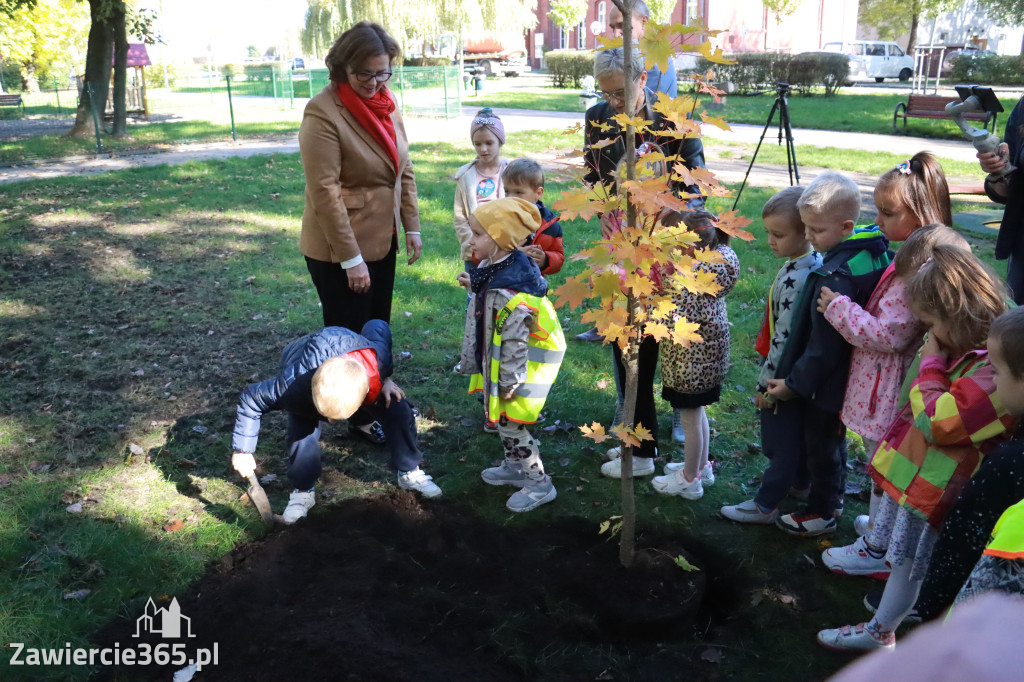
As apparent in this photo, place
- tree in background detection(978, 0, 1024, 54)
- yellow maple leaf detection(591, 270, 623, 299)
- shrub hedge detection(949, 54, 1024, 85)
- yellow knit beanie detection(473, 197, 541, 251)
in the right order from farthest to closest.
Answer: tree in background detection(978, 0, 1024, 54), shrub hedge detection(949, 54, 1024, 85), yellow knit beanie detection(473, 197, 541, 251), yellow maple leaf detection(591, 270, 623, 299)

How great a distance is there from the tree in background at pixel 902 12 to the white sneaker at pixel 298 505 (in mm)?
37612

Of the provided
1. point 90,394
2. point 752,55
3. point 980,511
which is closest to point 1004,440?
point 980,511

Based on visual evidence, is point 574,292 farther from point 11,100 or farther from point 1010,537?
point 11,100

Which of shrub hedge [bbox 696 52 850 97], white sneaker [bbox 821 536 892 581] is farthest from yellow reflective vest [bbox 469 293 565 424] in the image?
shrub hedge [bbox 696 52 850 97]

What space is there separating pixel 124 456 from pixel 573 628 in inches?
111

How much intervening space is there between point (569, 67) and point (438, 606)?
31.5 metres

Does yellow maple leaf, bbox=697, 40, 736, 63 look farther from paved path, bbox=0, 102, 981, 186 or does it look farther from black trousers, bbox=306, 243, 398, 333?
paved path, bbox=0, 102, 981, 186

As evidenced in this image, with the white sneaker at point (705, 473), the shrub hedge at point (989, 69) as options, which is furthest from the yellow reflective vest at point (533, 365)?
the shrub hedge at point (989, 69)

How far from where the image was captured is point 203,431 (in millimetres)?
4566

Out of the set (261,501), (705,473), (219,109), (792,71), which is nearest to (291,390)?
(261,501)

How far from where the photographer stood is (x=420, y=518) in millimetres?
3691

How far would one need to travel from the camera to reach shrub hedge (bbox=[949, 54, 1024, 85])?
82.5ft

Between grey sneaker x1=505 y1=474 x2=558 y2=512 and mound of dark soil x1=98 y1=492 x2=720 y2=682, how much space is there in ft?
0.52

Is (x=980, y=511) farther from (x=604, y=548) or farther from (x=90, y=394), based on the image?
(x=90, y=394)
